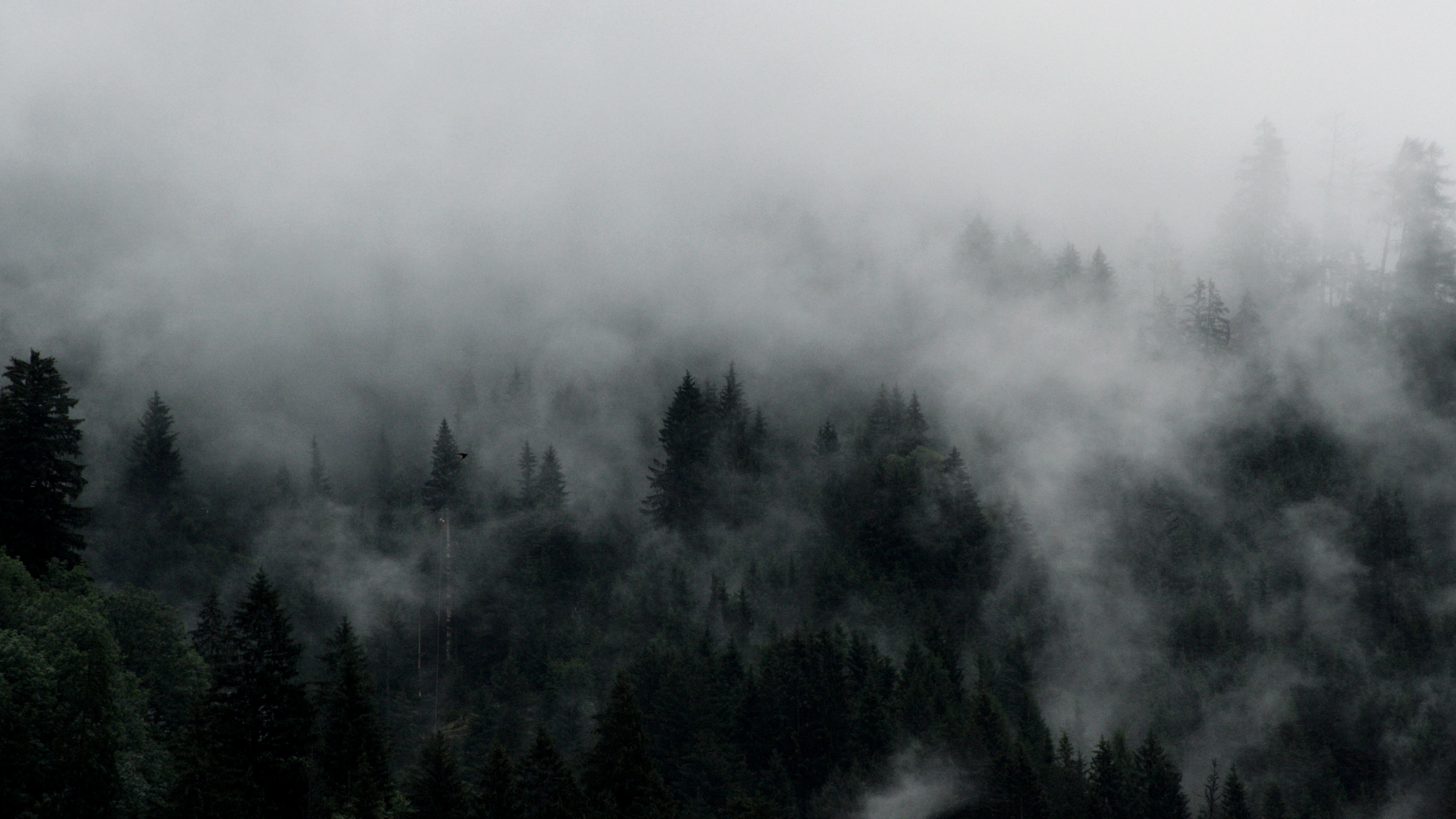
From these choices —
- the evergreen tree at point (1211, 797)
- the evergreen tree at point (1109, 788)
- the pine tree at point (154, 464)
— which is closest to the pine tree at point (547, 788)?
the evergreen tree at point (1109, 788)

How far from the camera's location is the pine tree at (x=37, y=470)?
61.6 m

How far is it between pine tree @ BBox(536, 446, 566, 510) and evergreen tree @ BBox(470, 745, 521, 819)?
66400mm

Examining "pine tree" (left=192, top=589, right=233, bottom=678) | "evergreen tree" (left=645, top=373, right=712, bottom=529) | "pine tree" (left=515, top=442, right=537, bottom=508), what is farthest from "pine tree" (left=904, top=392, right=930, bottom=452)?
"pine tree" (left=192, top=589, right=233, bottom=678)

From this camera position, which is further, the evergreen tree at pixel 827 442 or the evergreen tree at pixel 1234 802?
the evergreen tree at pixel 827 442

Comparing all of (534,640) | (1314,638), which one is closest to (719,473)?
(534,640)

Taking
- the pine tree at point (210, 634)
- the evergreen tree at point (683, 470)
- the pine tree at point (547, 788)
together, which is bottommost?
the pine tree at point (547, 788)

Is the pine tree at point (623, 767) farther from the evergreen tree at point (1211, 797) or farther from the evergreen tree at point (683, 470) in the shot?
the evergreen tree at point (683, 470)

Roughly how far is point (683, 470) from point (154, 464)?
56.8 meters

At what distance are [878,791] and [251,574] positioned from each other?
69.4m

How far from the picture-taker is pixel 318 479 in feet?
471

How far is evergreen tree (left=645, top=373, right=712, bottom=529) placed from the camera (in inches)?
5108

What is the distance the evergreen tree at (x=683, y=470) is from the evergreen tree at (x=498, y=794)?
217ft

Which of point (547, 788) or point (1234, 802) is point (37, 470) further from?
point (1234, 802)

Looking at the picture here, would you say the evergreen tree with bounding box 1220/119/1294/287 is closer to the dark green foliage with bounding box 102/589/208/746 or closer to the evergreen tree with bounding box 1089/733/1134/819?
the evergreen tree with bounding box 1089/733/1134/819
